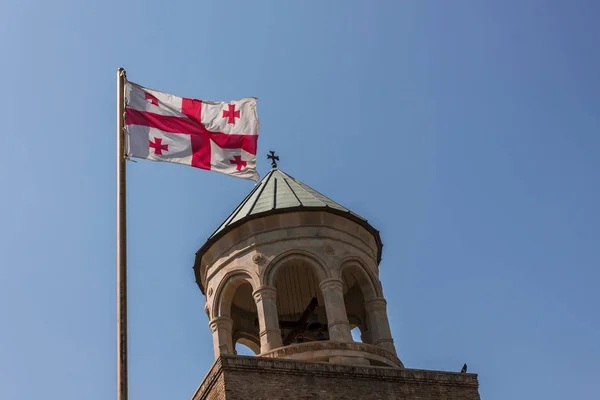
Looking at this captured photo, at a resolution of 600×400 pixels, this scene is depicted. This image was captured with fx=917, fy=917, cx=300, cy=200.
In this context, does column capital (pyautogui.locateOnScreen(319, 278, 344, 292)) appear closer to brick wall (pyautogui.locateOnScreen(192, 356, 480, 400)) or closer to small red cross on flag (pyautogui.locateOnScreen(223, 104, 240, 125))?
brick wall (pyautogui.locateOnScreen(192, 356, 480, 400))

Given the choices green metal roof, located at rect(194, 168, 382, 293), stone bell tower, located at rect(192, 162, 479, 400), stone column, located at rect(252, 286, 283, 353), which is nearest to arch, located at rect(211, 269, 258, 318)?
stone bell tower, located at rect(192, 162, 479, 400)

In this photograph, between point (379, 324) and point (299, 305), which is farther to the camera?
point (299, 305)

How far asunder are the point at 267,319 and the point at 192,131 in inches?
234

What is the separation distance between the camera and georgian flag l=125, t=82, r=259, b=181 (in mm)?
17625

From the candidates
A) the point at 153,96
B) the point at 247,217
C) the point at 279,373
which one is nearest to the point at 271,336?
the point at 279,373

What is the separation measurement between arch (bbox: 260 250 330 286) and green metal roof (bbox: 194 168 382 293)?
1236mm

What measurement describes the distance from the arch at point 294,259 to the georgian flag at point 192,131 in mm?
4916

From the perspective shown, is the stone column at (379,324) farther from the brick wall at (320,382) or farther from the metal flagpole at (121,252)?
the metal flagpole at (121,252)

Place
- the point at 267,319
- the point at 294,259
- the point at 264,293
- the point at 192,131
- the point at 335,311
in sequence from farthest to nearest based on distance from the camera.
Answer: the point at 294,259, the point at 264,293, the point at 335,311, the point at 267,319, the point at 192,131

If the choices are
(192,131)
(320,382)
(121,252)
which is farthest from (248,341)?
(121,252)

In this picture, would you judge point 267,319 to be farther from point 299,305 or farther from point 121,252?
point 121,252

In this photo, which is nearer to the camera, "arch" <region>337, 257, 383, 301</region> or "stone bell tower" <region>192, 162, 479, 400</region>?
"stone bell tower" <region>192, 162, 479, 400</region>

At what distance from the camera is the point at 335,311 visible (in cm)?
2259

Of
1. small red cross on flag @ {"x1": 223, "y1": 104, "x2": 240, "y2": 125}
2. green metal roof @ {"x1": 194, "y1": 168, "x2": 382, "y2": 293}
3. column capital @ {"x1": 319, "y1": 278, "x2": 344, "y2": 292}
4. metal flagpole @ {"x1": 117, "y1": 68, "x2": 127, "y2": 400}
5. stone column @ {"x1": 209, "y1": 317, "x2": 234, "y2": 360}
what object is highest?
green metal roof @ {"x1": 194, "y1": 168, "x2": 382, "y2": 293}
